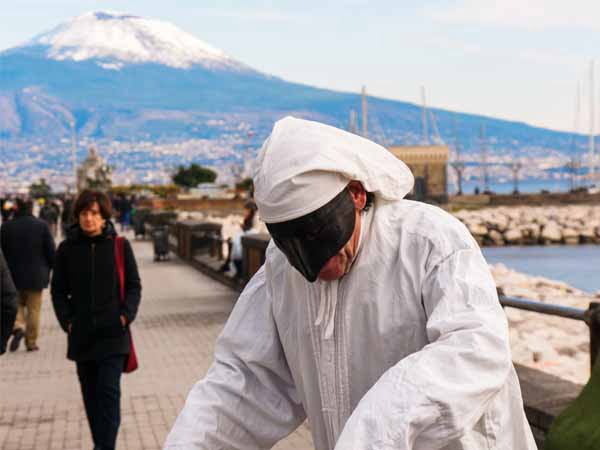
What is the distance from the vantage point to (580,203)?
104 metres

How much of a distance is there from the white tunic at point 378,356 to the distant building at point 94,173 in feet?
265

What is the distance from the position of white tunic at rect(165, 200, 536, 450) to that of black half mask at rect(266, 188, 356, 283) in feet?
0.38

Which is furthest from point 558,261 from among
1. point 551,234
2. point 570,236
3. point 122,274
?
point 122,274

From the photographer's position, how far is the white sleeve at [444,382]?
1963mm

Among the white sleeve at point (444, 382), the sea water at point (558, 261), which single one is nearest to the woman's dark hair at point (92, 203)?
the white sleeve at point (444, 382)

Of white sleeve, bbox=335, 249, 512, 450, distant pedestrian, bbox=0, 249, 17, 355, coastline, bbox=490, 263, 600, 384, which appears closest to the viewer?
white sleeve, bbox=335, 249, 512, 450

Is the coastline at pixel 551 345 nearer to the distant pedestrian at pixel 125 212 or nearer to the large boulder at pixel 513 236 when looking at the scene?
the distant pedestrian at pixel 125 212

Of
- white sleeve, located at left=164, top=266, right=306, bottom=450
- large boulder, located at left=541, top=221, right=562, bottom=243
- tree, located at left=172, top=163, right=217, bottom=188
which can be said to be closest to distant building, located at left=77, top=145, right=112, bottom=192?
tree, located at left=172, top=163, right=217, bottom=188

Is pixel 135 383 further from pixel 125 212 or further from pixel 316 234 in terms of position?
pixel 125 212

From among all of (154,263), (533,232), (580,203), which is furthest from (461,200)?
(154,263)

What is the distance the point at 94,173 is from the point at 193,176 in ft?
39.4

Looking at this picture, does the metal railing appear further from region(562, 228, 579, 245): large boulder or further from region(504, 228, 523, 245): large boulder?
region(562, 228, 579, 245): large boulder

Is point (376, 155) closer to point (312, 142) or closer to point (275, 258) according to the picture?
point (312, 142)

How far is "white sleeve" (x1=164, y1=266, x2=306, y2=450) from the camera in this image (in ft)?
8.13
